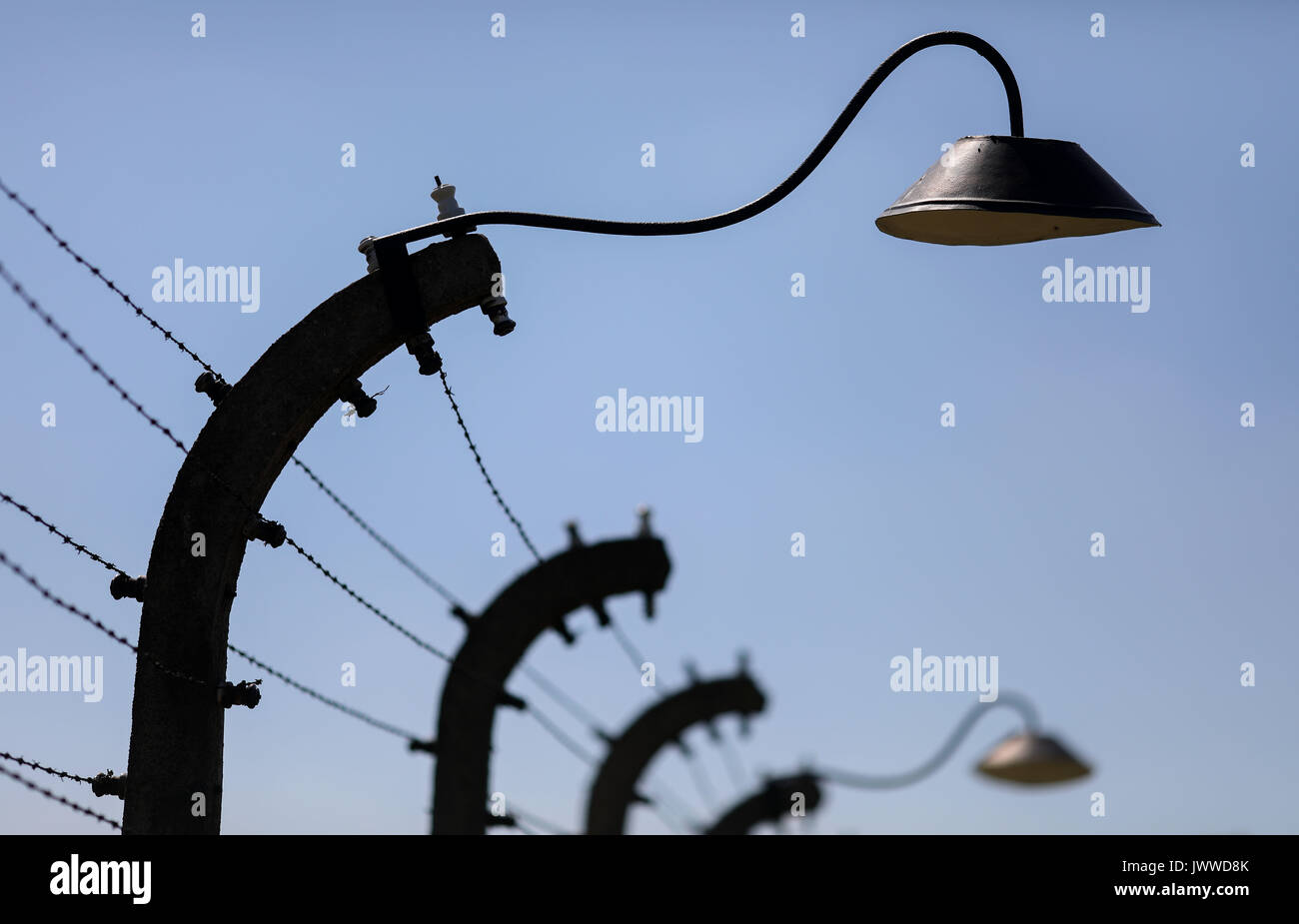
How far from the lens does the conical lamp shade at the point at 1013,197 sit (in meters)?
8.12

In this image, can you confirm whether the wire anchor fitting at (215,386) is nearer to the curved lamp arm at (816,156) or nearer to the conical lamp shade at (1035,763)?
the curved lamp arm at (816,156)

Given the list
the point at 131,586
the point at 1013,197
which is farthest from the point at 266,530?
the point at 1013,197

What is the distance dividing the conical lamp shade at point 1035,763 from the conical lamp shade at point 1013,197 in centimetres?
705

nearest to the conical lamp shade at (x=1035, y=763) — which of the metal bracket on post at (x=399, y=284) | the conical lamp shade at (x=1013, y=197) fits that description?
the conical lamp shade at (x=1013, y=197)

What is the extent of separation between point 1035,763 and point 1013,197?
7.46 m

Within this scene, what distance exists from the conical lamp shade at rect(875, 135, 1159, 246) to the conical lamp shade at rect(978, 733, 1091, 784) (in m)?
7.05

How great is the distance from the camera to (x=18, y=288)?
845cm

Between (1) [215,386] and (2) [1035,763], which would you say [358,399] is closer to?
(1) [215,386]
